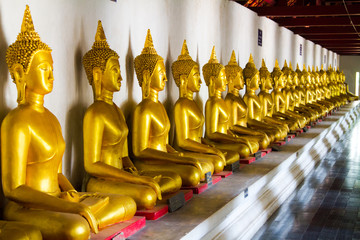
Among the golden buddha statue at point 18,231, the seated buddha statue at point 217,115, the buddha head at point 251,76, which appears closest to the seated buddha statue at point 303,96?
the buddha head at point 251,76

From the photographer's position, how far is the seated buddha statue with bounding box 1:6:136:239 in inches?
115

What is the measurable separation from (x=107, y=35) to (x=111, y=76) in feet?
2.13

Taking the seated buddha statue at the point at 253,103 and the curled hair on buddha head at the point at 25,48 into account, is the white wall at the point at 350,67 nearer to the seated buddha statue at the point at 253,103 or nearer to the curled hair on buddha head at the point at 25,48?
the seated buddha statue at the point at 253,103

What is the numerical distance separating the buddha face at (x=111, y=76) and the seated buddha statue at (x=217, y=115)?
2.00 m

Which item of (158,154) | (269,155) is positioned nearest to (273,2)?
(269,155)

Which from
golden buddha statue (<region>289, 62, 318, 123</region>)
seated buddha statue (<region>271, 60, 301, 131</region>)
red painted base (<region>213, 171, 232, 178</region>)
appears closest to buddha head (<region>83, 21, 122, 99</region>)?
red painted base (<region>213, 171, 232, 178</region>)

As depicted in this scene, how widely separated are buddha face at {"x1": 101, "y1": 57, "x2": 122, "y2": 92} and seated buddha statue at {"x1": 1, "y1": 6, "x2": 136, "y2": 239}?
0.79m

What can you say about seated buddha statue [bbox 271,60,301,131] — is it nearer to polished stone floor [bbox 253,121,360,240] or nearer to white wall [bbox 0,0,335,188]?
polished stone floor [bbox 253,121,360,240]

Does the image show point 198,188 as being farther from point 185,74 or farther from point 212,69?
point 212,69

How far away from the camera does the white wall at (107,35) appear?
3.65 m

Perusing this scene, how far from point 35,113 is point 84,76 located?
3.75 feet

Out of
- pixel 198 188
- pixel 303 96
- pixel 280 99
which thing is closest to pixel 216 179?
pixel 198 188

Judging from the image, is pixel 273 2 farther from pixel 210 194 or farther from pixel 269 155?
pixel 210 194

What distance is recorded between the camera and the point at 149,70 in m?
4.53
